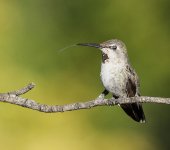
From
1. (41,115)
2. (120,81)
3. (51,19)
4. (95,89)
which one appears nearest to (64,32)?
(51,19)

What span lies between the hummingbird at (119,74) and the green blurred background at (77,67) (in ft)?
18.1

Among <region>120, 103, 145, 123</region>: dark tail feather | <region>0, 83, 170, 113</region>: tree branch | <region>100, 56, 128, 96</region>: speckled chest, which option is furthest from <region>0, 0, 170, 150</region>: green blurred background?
<region>0, 83, 170, 113</region>: tree branch

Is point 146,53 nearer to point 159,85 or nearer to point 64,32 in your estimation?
point 159,85

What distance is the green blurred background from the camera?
1170 cm

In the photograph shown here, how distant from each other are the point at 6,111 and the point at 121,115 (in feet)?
7.18

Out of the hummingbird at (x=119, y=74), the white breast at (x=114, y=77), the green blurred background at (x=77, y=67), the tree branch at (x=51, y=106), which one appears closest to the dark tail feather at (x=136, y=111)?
the hummingbird at (x=119, y=74)

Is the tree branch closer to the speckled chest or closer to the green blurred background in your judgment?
the speckled chest

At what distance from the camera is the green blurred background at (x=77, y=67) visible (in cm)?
1170

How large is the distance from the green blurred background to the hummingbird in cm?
551

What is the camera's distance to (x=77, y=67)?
1302cm

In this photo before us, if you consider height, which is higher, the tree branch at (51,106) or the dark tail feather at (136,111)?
the dark tail feather at (136,111)

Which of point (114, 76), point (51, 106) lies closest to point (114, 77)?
point (114, 76)

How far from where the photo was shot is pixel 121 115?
41.3ft

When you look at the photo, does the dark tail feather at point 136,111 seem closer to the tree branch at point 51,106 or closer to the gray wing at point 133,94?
the gray wing at point 133,94
